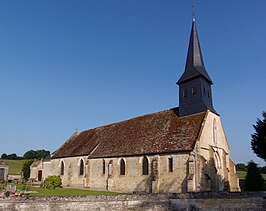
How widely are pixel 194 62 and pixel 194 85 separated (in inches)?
119

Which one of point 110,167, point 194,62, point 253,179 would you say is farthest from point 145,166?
point 194,62

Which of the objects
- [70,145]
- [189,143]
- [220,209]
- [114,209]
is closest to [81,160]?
[70,145]

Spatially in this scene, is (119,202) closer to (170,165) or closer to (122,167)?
(170,165)

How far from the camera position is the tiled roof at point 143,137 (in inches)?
938

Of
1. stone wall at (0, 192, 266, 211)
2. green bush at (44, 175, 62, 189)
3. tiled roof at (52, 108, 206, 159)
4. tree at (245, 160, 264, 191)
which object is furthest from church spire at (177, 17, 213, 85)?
green bush at (44, 175, 62, 189)

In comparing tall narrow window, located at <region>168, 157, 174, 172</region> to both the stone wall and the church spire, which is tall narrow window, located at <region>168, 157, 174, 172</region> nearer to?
the stone wall

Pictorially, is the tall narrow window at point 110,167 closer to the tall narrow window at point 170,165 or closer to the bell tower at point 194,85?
the tall narrow window at point 170,165

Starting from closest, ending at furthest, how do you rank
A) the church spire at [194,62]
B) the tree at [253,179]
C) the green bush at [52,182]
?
the tree at [253,179]
the church spire at [194,62]
the green bush at [52,182]

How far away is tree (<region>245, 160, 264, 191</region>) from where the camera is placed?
24.9 meters

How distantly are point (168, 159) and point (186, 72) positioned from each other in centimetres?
979

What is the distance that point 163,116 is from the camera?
28.9 meters

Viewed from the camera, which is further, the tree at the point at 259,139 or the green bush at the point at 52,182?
the green bush at the point at 52,182

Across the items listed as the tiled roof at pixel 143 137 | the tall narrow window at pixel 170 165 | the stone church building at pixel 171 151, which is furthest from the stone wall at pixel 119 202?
the tall narrow window at pixel 170 165

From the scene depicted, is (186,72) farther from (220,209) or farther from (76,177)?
(76,177)
